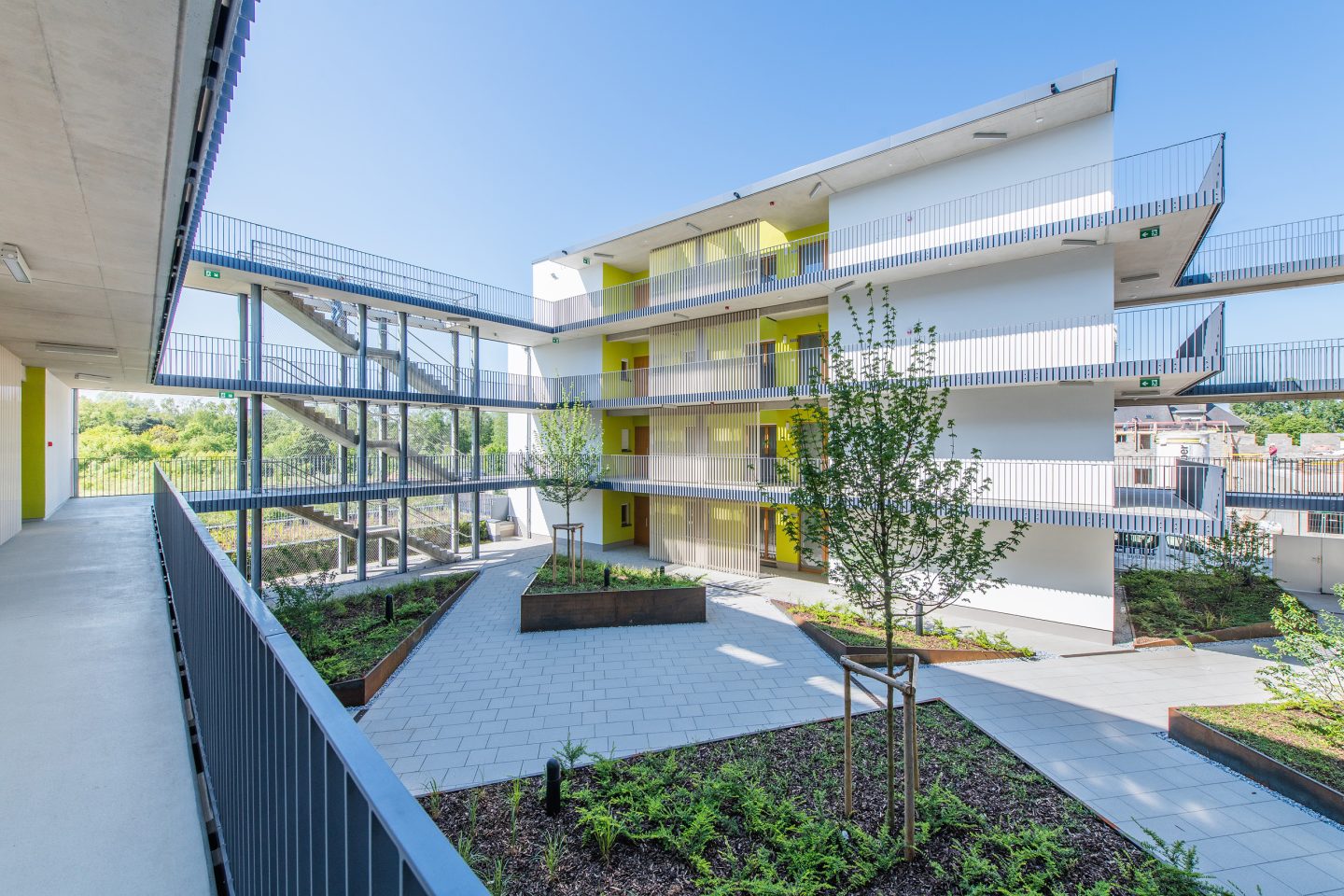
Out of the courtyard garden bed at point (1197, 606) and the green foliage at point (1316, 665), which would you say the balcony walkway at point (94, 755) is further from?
the courtyard garden bed at point (1197, 606)

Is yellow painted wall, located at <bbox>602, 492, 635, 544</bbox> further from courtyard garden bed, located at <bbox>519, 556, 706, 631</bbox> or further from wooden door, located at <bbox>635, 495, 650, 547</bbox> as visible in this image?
courtyard garden bed, located at <bbox>519, 556, 706, 631</bbox>

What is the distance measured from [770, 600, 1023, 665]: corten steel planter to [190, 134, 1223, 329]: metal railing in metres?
8.98

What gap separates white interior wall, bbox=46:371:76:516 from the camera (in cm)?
1454

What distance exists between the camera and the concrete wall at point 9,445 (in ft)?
32.6

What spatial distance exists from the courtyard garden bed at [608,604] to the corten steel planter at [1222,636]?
31.1 feet

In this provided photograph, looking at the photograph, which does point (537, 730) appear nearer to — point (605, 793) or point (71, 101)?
point (605, 793)

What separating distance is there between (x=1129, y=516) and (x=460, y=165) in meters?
19.5

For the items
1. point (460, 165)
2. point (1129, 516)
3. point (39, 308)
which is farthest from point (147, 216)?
point (1129, 516)

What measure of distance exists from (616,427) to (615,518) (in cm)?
370

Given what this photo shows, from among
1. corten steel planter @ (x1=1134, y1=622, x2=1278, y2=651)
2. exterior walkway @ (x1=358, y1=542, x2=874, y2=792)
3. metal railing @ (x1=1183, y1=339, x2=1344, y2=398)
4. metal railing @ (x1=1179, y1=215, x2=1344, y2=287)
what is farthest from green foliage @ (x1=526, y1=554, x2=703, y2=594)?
metal railing @ (x1=1179, y1=215, x2=1344, y2=287)

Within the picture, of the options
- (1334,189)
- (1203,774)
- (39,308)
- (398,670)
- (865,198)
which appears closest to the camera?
(1203,774)

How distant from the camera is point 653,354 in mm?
20406

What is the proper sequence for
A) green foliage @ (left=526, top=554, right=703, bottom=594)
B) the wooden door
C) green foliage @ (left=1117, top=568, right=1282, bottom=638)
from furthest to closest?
the wooden door
green foliage @ (left=526, top=554, right=703, bottom=594)
green foliage @ (left=1117, top=568, right=1282, bottom=638)

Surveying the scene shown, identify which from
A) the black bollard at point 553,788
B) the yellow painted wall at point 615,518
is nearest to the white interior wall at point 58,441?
the yellow painted wall at point 615,518
